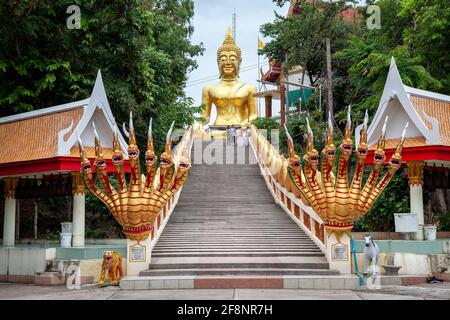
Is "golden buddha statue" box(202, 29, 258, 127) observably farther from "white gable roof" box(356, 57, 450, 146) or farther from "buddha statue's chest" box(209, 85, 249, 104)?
"white gable roof" box(356, 57, 450, 146)

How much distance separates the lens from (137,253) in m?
13.0

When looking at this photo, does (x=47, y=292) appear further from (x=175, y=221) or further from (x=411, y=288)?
(x=411, y=288)

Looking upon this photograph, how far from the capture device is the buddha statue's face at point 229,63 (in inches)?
1581

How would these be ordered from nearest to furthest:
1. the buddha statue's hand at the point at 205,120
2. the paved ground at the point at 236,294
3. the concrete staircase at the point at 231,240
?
1. the paved ground at the point at 236,294
2. the concrete staircase at the point at 231,240
3. the buddha statue's hand at the point at 205,120

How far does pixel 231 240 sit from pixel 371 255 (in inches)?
156

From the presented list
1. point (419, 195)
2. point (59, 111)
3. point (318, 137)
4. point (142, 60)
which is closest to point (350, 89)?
point (318, 137)

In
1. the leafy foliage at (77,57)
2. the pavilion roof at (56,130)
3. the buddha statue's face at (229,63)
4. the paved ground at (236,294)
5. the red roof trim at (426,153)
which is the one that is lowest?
the paved ground at (236,294)

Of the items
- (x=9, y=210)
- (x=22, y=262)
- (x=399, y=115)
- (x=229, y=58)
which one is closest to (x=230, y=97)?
(x=229, y=58)

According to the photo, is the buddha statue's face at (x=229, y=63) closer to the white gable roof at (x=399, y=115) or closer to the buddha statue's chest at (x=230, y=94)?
the buddha statue's chest at (x=230, y=94)

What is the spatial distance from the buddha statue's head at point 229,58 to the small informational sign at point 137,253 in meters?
28.4

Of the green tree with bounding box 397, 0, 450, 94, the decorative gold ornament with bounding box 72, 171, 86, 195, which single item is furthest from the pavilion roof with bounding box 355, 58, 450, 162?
the decorative gold ornament with bounding box 72, 171, 86, 195

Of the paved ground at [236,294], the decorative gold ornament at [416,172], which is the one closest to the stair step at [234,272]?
the paved ground at [236,294]

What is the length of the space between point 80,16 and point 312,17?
14.3m

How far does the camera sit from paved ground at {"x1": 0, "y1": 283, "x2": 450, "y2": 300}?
1038 centimetres
